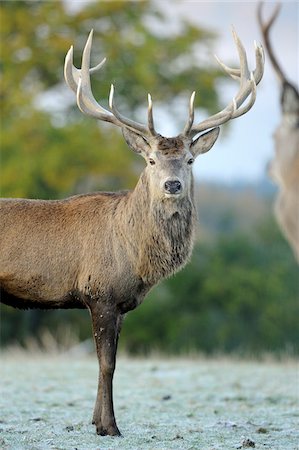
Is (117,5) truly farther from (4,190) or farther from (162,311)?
(162,311)

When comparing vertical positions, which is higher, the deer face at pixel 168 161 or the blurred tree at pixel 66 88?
the blurred tree at pixel 66 88

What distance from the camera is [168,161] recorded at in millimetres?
7281

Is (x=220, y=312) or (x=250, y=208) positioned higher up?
(x=250, y=208)

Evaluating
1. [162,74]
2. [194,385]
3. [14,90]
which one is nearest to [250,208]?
[162,74]

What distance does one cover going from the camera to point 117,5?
34156 mm

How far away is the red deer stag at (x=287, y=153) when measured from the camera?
12758 millimetres

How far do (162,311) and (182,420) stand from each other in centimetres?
2567

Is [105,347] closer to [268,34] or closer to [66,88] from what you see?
[268,34]

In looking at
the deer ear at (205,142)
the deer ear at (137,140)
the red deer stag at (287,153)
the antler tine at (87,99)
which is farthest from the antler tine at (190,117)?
the red deer stag at (287,153)

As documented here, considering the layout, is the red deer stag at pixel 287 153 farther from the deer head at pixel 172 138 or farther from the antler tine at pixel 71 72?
the antler tine at pixel 71 72

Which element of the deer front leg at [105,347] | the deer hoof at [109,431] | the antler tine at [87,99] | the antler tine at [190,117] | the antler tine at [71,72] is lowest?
the deer hoof at [109,431]

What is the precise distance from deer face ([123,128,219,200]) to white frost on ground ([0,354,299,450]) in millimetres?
1773

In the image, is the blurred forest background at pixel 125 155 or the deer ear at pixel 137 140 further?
the blurred forest background at pixel 125 155

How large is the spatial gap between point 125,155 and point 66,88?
11.6 feet
